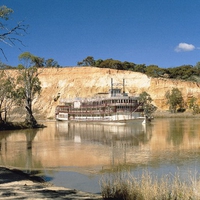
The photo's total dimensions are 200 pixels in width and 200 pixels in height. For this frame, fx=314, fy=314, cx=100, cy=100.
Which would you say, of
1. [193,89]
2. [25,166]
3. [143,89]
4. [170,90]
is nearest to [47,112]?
[143,89]

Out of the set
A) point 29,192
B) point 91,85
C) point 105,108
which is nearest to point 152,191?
point 29,192

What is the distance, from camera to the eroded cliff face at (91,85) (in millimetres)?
86000

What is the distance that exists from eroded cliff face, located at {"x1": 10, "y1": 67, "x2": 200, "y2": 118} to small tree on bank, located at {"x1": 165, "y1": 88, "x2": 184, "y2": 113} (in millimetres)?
3019

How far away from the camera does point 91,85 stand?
92062 millimetres

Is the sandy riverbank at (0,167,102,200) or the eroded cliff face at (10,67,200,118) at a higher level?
the eroded cliff face at (10,67,200,118)

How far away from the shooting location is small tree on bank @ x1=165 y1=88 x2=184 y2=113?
7831 centimetres

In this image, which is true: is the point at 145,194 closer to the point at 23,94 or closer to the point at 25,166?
the point at 25,166

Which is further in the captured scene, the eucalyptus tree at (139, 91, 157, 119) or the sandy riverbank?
the eucalyptus tree at (139, 91, 157, 119)

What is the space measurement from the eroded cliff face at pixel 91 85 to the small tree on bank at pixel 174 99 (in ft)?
9.91

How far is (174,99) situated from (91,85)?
25.5m

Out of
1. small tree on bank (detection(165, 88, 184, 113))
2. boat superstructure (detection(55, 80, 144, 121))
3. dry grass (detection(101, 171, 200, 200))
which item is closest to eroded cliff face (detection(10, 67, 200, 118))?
small tree on bank (detection(165, 88, 184, 113))

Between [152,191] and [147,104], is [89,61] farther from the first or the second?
[152,191]

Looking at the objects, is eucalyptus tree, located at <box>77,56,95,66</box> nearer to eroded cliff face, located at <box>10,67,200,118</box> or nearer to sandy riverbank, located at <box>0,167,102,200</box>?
eroded cliff face, located at <box>10,67,200,118</box>

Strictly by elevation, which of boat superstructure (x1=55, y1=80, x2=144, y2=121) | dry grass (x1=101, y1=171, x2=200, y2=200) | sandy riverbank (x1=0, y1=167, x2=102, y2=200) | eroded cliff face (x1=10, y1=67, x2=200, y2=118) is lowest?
sandy riverbank (x1=0, y1=167, x2=102, y2=200)
